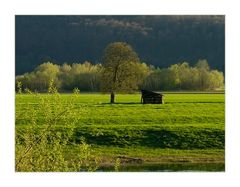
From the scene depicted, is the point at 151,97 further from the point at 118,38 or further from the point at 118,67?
the point at 118,38

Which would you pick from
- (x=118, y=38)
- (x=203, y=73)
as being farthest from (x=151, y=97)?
(x=118, y=38)

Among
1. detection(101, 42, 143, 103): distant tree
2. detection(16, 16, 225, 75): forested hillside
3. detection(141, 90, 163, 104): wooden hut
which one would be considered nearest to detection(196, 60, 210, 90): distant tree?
detection(16, 16, 225, 75): forested hillside

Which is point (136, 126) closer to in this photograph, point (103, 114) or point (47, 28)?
point (103, 114)

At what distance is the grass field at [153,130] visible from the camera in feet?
42.7

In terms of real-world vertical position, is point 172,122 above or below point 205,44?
below

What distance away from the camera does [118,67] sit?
13.2 metres

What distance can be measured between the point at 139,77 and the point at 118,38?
0.96m

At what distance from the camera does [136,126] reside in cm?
1442

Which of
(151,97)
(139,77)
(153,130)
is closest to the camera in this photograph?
(139,77)

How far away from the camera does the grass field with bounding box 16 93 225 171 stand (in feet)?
42.7

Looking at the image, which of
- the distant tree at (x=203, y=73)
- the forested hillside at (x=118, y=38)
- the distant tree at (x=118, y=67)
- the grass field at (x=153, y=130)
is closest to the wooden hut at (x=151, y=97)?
the grass field at (x=153, y=130)

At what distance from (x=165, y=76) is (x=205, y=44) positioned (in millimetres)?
1084

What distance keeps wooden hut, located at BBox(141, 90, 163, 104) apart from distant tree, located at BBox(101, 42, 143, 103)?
1.02 ft
